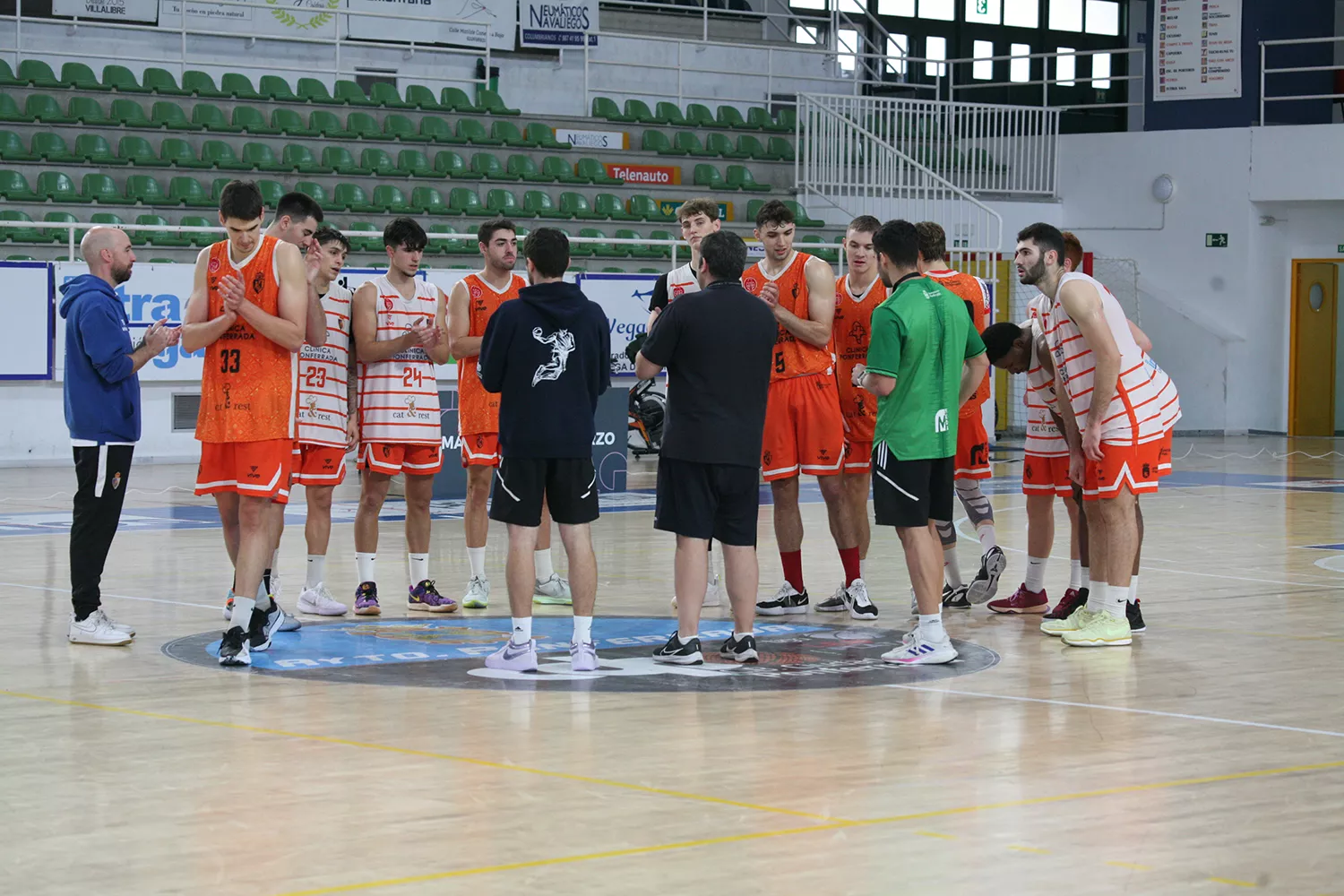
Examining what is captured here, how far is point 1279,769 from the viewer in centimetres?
523

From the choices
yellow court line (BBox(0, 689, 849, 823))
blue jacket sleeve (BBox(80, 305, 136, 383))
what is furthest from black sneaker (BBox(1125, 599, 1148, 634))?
blue jacket sleeve (BBox(80, 305, 136, 383))

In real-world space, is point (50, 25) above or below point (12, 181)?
above

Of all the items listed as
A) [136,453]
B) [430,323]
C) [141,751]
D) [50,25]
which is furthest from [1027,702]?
[50,25]

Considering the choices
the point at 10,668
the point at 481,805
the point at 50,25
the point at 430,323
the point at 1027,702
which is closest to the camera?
the point at 481,805

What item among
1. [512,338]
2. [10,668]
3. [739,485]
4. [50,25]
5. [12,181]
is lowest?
[10,668]

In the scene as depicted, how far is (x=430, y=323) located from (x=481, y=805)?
176 inches

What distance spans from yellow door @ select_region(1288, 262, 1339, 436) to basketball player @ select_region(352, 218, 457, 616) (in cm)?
1953

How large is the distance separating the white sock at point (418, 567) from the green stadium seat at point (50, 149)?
1293 cm

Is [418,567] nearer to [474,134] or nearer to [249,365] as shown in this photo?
[249,365]

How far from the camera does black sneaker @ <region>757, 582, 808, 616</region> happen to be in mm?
8781

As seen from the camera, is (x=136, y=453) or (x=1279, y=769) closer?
(x=1279, y=769)

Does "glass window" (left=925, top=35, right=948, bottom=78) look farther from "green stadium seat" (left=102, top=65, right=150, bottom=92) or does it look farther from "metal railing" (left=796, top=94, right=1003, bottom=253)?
"green stadium seat" (left=102, top=65, right=150, bottom=92)

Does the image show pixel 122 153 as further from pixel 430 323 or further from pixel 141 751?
pixel 141 751

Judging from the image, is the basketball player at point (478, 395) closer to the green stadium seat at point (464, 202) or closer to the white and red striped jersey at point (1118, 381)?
the white and red striped jersey at point (1118, 381)
